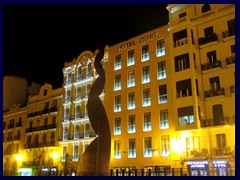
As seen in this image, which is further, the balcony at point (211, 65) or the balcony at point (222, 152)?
the balcony at point (211, 65)

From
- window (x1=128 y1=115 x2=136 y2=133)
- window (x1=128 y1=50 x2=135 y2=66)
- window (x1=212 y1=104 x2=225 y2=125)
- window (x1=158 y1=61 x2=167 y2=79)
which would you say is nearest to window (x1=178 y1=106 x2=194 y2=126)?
window (x1=212 y1=104 x2=225 y2=125)

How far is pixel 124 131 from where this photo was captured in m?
26.1

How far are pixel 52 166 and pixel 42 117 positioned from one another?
630 cm

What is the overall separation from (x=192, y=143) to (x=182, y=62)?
596 centimetres

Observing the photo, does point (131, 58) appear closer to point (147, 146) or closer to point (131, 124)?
point (131, 124)

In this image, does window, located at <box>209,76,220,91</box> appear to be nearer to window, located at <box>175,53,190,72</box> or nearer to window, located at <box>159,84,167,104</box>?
window, located at <box>175,53,190,72</box>

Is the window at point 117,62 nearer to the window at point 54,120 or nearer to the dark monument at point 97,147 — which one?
the window at point 54,120

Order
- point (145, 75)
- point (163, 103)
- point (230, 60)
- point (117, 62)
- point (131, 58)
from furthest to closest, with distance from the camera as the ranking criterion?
point (117, 62)
point (131, 58)
point (145, 75)
point (163, 103)
point (230, 60)

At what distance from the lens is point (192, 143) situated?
21312 mm

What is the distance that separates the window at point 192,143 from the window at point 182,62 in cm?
511

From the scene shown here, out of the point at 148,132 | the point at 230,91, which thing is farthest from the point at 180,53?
the point at 148,132

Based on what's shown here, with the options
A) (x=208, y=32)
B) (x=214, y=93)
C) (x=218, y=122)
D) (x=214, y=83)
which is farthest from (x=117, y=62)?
(x=218, y=122)

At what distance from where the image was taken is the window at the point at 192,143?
21.1 meters

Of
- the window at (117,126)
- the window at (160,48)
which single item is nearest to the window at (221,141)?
the window at (160,48)
